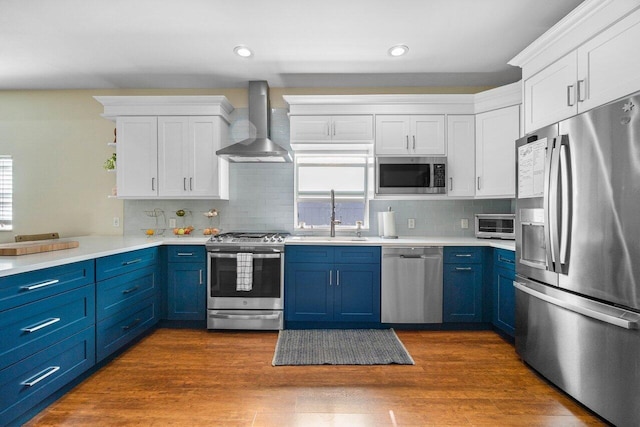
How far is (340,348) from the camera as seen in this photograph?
9.53 feet

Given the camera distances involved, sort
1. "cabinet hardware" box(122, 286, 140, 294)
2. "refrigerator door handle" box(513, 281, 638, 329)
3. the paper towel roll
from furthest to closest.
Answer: the paper towel roll < "cabinet hardware" box(122, 286, 140, 294) < "refrigerator door handle" box(513, 281, 638, 329)

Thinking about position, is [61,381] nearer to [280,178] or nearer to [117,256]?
[117,256]

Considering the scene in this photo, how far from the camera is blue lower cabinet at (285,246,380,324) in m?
3.35

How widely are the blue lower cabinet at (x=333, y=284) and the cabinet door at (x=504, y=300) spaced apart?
1.13m

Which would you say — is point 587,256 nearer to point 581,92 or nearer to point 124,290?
point 581,92

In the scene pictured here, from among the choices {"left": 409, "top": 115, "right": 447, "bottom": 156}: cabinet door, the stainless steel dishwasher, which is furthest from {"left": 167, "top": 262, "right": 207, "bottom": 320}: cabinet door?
{"left": 409, "top": 115, "right": 447, "bottom": 156}: cabinet door

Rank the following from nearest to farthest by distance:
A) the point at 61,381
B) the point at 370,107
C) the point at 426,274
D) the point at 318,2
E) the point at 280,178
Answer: the point at 61,381 → the point at 318,2 → the point at 426,274 → the point at 370,107 → the point at 280,178

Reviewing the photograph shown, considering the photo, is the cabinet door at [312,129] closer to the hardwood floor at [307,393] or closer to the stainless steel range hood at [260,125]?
the stainless steel range hood at [260,125]

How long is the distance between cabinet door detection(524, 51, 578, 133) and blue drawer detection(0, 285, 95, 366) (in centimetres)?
352

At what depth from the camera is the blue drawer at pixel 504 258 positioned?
9.74 ft

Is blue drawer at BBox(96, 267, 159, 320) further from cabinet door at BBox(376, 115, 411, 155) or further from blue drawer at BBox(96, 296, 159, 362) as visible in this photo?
cabinet door at BBox(376, 115, 411, 155)

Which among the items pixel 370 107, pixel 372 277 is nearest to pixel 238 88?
pixel 370 107

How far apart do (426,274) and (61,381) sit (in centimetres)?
299

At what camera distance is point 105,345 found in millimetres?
2520
